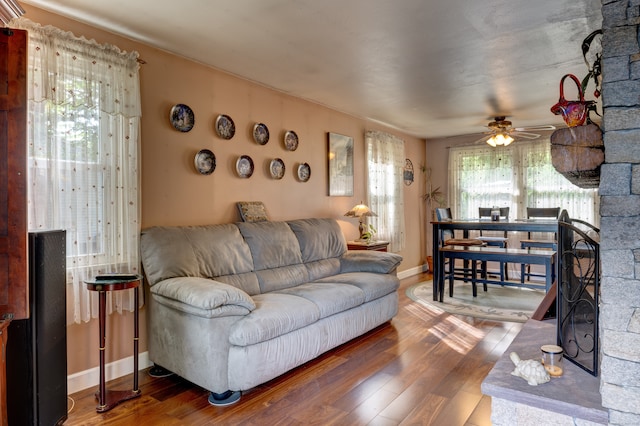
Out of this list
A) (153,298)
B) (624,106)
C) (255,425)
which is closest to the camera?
(624,106)

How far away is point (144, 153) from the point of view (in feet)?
9.80

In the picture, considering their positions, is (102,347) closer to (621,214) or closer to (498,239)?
(621,214)

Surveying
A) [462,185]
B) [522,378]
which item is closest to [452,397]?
[522,378]

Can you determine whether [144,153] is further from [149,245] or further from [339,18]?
[339,18]

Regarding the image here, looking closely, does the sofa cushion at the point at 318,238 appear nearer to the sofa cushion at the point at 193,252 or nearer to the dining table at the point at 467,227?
the sofa cushion at the point at 193,252

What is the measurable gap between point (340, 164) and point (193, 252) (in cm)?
270

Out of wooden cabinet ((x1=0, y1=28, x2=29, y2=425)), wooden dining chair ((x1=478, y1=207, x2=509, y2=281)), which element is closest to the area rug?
wooden dining chair ((x1=478, y1=207, x2=509, y2=281))

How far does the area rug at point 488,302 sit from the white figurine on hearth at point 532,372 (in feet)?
8.64

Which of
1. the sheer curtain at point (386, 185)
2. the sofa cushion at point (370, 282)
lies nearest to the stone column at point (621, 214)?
the sofa cushion at point (370, 282)

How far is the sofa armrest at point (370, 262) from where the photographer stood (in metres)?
4.04

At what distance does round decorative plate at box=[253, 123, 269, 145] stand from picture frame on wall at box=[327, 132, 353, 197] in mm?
1147

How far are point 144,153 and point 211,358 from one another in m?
1.62

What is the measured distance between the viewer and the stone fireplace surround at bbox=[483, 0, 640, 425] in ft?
4.35

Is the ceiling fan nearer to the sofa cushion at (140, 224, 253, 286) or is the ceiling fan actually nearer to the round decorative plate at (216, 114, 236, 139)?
the round decorative plate at (216, 114, 236, 139)
